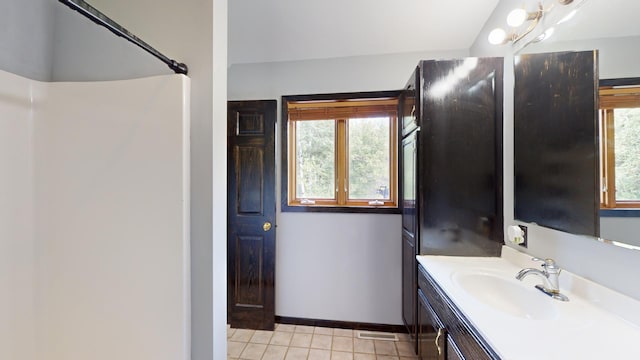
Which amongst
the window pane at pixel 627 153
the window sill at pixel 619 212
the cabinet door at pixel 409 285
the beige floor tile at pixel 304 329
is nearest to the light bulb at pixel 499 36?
the window pane at pixel 627 153

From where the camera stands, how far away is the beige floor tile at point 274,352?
1.90 m

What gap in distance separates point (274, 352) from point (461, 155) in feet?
6.56

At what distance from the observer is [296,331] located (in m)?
2.22

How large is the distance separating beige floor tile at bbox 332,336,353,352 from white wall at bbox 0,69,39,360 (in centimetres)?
177

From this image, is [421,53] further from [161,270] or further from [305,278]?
[161,270]

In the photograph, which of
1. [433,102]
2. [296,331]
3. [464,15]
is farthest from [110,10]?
[296,331]

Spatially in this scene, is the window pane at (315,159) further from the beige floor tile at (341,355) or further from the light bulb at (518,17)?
the light bulb at (518,17)


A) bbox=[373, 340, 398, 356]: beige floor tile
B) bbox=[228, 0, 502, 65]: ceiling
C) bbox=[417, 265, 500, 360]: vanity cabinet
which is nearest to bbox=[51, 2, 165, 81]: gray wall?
bbox=[228, 0, 502, 65]: ceiling

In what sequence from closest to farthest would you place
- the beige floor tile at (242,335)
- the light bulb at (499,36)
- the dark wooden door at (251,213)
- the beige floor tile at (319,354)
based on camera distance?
the light bulb at (499,36), the beige floor tile at (319,354), the beige floor tile at (242,335), the dark wooden door at (251,213)

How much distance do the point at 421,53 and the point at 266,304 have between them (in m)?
2.61

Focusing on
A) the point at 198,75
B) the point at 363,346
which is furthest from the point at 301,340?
the point at 198,75

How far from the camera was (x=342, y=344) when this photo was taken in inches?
80.5

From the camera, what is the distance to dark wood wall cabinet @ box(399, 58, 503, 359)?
1533 mm

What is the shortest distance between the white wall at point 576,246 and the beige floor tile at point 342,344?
56.9 inches
